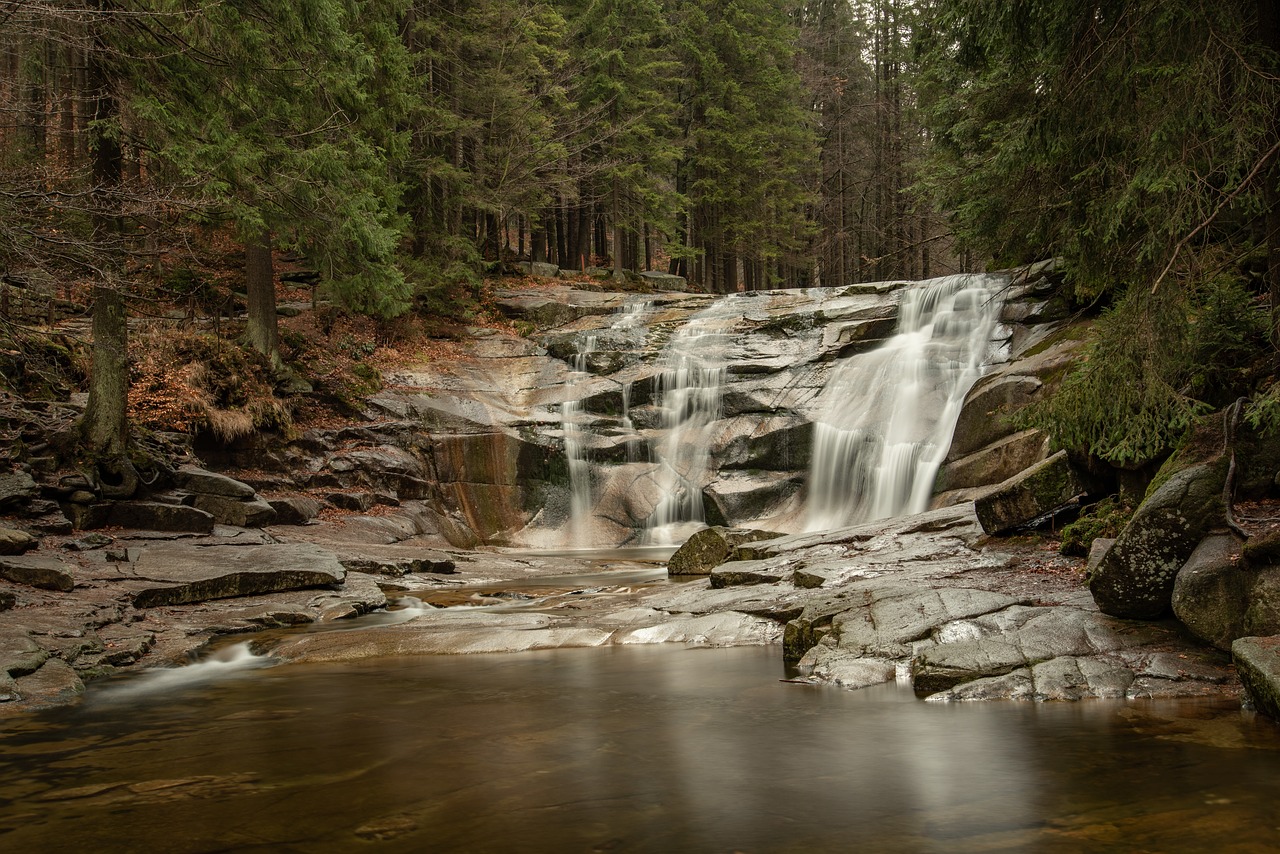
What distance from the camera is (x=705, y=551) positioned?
12.7 meters

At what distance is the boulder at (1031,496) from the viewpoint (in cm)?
901

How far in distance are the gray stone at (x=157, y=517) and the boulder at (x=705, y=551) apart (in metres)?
6.94

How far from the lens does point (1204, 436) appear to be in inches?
270

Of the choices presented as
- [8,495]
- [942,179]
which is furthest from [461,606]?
[942,179]

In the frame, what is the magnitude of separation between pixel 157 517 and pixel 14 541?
2222 mm

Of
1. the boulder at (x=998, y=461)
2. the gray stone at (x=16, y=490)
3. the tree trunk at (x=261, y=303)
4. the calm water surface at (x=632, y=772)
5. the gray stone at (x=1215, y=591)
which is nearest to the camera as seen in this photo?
the calm water surface at (x=632, y=772)

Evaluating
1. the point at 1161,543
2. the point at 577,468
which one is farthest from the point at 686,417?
the point at 1161,543

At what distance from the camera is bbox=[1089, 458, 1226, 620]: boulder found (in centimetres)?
612

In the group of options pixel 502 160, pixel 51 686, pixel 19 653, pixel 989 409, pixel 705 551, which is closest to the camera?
pixel 51 686

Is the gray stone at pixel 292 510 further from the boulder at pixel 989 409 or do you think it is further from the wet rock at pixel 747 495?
the boulder at pixel 989 409

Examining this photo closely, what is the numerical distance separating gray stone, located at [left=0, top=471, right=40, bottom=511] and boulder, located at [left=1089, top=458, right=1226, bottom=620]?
1231 cm

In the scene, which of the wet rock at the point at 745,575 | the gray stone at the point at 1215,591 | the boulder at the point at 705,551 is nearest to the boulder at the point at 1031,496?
the wet rock at the point at 745,575

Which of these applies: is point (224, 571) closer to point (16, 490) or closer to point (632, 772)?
point (16, 490)

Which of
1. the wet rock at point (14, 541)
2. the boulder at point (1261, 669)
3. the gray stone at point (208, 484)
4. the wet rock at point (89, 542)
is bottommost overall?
the boulder at point (1261, 669)
